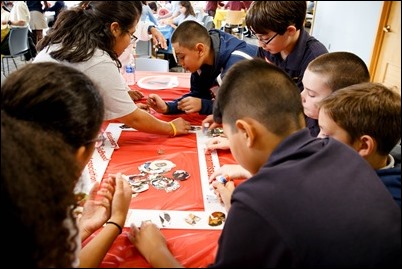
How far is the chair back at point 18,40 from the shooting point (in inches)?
175

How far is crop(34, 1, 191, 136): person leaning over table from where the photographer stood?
1542 mm

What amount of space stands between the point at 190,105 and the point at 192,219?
0.93 metres

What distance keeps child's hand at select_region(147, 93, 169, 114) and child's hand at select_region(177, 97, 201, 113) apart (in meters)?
0.09

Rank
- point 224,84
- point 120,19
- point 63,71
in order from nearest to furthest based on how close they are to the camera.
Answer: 1. point 63,71
2. point 224,84
3. point 120,19

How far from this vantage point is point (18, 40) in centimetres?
457

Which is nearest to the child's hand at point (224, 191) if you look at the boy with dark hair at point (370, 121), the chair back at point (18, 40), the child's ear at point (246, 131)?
the child's ear at point (246, 131)

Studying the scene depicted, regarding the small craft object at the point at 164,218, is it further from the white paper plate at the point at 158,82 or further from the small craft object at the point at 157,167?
the white paper plate at the point at 158,82

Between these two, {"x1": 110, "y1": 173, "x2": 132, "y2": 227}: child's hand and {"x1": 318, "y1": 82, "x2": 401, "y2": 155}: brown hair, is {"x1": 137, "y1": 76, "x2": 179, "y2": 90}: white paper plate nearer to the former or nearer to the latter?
{"x1": 110, "y1": 173, "x2": 132, "y2": 227}: child's hand

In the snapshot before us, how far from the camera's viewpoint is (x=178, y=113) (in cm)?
200

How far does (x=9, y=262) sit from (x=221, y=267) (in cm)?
41

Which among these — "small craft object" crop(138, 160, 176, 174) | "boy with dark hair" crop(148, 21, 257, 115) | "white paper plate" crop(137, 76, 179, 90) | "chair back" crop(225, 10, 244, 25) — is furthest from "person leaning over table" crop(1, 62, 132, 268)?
"chair back" crop(225, 10, 244, 25)

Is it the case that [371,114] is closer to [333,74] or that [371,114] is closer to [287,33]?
[333,74]

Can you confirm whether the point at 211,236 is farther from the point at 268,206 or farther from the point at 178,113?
the point at 178,113

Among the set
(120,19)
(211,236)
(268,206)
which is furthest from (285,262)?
(120,19)
